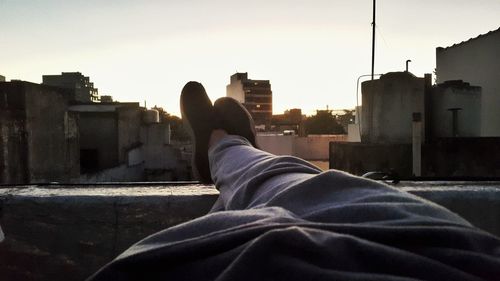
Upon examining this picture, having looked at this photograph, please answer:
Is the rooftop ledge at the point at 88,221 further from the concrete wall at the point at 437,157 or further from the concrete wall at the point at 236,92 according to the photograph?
the concrete wall at the point at 236,92

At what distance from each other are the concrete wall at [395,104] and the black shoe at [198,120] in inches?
250

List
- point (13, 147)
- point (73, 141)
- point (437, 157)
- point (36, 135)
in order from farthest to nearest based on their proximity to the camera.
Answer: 1. point (73, 141)
2. point (36, 135)
3. point (437, 157)
4. point (13, 147)

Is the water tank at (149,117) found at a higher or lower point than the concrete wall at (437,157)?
Result: higher

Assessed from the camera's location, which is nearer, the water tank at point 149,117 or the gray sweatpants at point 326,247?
the gray sweatpants at point 326,247

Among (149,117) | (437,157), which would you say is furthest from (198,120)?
(149,117)

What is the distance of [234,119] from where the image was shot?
2.72 metres

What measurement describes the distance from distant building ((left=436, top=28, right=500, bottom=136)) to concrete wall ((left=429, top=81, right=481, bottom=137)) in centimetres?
201

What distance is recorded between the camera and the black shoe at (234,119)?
2.56 m

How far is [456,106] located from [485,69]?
112 inches

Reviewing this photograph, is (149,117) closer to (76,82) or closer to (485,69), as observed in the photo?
(76,82)

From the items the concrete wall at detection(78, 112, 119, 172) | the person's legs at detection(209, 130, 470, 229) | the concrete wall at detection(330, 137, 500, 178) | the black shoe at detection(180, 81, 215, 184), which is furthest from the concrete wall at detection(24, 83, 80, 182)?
the person's legs at detection(209, 130, 470, 229)

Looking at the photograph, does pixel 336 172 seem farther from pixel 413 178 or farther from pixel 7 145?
pixel 7 145

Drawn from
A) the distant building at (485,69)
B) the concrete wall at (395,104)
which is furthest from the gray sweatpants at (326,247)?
the distant building at (485,69)

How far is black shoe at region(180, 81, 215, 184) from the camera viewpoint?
2547 mm
